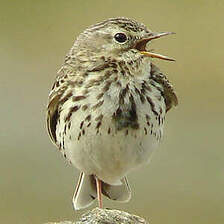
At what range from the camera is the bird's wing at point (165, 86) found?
276 inches

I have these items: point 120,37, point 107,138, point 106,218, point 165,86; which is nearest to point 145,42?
point 120,37

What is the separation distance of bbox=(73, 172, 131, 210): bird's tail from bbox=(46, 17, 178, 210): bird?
0.53 m

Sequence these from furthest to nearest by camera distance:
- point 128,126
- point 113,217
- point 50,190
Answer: point 50,190 < point 128,126 < point 113,217

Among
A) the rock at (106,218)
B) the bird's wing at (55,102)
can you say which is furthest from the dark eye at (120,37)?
the rock at (106,218)

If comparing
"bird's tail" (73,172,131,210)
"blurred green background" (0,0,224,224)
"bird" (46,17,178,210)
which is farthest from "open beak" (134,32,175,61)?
"blurred green background" (0,0,224,224)

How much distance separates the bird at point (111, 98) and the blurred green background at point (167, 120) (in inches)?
98.0

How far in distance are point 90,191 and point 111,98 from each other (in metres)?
0.98

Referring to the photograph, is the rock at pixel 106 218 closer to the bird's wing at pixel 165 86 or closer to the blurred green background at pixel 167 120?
the bird's wing at pixel 165 86
